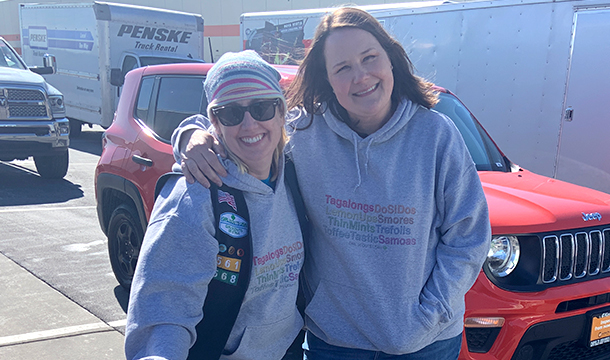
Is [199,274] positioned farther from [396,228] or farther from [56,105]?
[56,105]

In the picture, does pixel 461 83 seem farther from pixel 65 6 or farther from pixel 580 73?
pixel 65 6

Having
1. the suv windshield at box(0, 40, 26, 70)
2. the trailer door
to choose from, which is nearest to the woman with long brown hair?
the trailer door

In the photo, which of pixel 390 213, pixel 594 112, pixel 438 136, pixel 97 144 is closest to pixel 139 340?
pixel 390 213

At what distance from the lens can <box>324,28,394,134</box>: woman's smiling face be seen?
179cm

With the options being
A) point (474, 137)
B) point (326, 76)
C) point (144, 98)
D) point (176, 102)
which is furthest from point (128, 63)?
point (326, 76)

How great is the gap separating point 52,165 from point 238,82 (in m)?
8.25

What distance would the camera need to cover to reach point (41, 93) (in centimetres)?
862

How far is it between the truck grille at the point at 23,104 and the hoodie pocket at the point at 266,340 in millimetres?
8093

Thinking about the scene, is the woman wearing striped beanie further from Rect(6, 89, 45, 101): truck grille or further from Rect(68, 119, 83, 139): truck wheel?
Rect(68, 119, 83, 139): truck wheel

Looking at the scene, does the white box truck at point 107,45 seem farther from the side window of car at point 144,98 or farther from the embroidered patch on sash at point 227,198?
the embroidered patch on sash at point 227,198

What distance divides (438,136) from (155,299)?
0.99 m

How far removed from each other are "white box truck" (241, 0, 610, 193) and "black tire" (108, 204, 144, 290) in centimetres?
336

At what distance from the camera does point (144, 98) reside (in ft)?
14.4

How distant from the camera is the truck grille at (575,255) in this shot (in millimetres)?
2875
